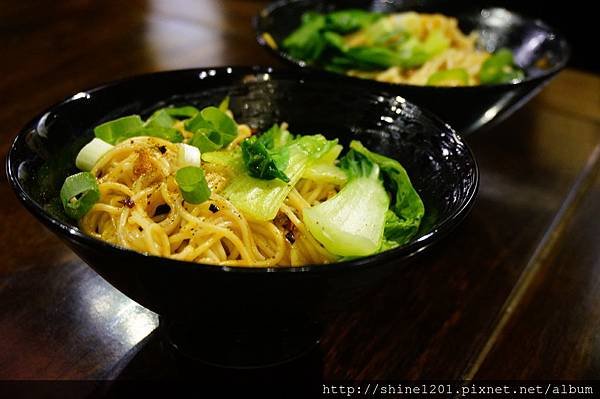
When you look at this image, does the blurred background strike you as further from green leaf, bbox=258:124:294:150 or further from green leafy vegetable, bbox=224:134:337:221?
green leafy vegetable, bbox=224:134:337:221

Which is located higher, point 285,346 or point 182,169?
point 182,169

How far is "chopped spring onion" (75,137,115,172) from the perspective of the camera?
104 cm

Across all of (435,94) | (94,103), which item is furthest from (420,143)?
(94,103)

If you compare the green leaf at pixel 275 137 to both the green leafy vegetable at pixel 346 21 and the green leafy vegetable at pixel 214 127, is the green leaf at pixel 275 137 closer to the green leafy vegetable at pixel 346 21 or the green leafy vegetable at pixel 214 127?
the green leafy vegetable at pixel 214 127

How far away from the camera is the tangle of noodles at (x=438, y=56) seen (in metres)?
1.61

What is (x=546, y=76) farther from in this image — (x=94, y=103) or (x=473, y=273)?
(x=94, y=103)

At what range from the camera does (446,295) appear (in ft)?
3.81

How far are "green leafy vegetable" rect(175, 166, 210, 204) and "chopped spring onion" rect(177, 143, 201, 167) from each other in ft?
0.22

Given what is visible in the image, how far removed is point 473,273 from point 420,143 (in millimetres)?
279

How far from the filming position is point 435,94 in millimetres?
1300

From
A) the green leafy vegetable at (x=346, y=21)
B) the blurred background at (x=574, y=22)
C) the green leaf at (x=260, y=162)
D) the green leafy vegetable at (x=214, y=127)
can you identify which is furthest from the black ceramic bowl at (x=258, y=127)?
the blurred background at (x=574, y=22)

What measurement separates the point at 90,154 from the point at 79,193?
12cm

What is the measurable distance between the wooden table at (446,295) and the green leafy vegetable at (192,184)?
0.79ft

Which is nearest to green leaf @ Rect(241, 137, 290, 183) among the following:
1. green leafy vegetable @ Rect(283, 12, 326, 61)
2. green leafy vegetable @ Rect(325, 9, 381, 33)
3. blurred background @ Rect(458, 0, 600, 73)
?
green leafy vegetable @ Rect(283, 12, 326, 61)
